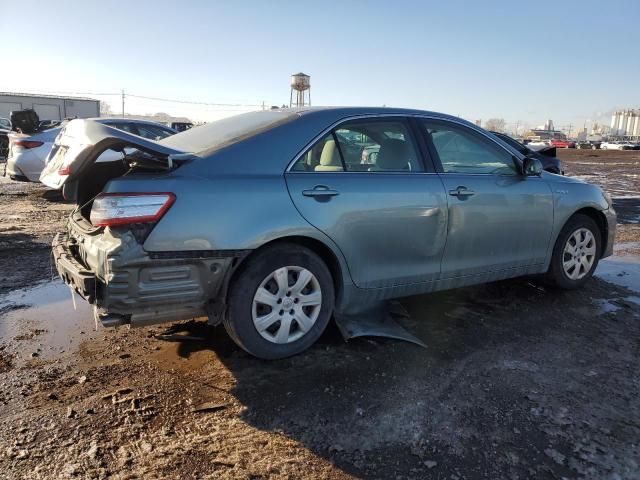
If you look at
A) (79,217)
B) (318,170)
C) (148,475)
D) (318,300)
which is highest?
(318,170)

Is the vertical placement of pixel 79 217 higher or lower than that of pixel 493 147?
lower

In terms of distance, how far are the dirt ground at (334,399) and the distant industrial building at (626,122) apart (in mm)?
158283

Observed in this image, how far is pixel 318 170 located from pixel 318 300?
34.9 inches

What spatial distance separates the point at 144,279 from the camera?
306cm

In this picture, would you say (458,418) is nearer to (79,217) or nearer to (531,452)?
(531,452)

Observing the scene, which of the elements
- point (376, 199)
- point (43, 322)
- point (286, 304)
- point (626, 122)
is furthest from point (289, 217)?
point (626, 122)

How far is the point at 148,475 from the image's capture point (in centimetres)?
245

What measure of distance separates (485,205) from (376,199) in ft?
3.61

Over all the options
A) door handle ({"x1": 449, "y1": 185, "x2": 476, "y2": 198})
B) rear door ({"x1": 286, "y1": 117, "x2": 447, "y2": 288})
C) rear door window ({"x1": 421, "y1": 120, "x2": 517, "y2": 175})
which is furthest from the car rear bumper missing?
rear door window ({"x1": 421, "y1": 120, "x2": 517, "y2": 175})

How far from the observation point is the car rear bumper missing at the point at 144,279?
3.02 m

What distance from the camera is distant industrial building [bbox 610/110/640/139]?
146 metres

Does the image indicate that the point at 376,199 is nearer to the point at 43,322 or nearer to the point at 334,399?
the point at 334,399

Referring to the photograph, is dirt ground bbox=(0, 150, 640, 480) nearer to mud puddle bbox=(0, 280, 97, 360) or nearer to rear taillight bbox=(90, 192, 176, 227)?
mud puddle bbox=(0, 280, 97, 360)

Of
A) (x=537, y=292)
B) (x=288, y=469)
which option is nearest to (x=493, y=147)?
(x=537, y=292)
